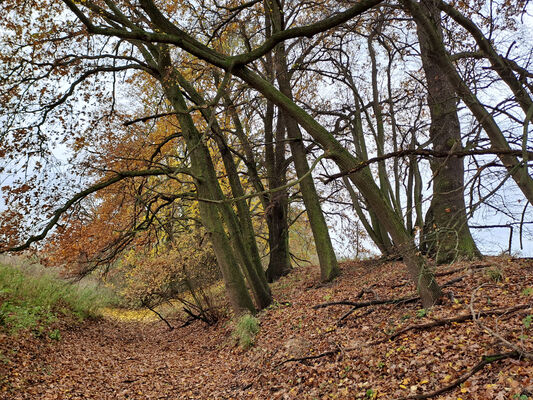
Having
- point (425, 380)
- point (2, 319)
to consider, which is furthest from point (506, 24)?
point (2, 319)

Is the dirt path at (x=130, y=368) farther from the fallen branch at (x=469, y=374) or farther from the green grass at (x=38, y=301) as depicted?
the fallen branch at (x=469, y=374)

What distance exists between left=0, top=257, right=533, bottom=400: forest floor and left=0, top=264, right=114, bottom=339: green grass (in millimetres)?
440

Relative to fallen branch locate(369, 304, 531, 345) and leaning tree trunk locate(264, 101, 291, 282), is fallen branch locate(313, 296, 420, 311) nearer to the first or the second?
fallen branch locate(369, 304, 531, 345)

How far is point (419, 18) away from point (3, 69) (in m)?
8.50

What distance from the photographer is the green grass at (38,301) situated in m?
7.58

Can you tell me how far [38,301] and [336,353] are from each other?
809cm

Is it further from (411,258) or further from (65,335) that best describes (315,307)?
(65,335)

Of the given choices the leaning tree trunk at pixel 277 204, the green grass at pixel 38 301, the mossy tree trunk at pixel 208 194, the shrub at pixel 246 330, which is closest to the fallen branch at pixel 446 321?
the shrub at pixel 246 330

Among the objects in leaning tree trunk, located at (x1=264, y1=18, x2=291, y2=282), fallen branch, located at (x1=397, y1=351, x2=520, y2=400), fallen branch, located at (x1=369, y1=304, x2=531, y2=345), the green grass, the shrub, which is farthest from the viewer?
leaning tree trunk, located at (x1=264, y1=18, x2=291, y2=282)

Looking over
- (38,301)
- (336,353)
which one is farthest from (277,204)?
(336,353)

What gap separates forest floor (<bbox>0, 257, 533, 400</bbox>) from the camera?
12.6ft

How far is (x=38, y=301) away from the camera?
9.39m

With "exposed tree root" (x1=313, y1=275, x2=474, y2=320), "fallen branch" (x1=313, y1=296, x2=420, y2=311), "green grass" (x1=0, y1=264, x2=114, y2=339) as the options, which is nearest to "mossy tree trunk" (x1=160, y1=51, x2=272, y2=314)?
"exposed tree root" (x1=313, y1=275, x2=474, y2=320)

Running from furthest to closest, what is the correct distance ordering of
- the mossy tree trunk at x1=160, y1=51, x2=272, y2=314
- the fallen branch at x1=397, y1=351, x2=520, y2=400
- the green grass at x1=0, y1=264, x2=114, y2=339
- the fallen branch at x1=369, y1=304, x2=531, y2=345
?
the mossy tree trunk at x1=160, y1=51, x2=272, y2=314 < the green grass at x1=0, y1=264, x2=114, y2=339 < the fallen branch at x1=369, y1=304, x2=531, y2=345 < the fallen branch at x1=397, y1=351, x2=520, y2=400
